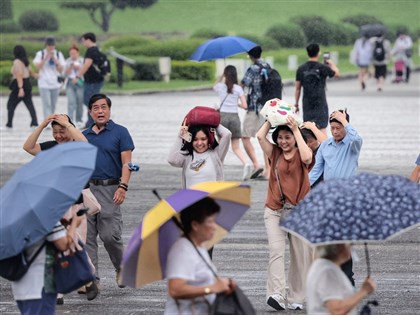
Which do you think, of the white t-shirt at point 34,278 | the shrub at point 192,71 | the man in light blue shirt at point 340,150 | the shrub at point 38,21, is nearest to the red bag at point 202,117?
the man in light blue shirt at point 340,150

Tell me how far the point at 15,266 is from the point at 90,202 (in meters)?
3.20

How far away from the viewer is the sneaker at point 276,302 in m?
11.1

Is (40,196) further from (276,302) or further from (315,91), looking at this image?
(315,91)

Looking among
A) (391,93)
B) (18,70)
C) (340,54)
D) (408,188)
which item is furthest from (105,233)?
(340,54)

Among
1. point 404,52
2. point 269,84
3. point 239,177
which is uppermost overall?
point 269,84

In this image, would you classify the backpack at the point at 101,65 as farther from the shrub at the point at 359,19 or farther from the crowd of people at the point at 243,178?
the shrub at the point at 359,19

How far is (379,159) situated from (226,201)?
14266 mm

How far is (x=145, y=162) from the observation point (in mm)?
22016

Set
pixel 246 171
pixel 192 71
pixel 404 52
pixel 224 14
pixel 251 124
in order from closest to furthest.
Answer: pixel 246 171, pixel 251 124, pixel 404 52, pixel 192 71, pixel 224 14

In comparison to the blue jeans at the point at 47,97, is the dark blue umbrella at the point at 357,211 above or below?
above

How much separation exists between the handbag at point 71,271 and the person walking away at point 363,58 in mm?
33718

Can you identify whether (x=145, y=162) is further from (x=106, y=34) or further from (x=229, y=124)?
(x=106, y=34)

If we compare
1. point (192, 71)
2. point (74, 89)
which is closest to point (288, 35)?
point (192, 71)

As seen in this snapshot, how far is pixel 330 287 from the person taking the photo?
7.30 m
